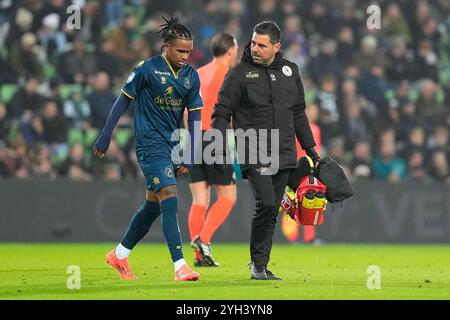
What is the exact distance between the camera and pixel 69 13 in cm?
1953

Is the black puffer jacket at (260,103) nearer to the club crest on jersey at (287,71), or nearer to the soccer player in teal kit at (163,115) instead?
the club crest on jersey at (287,71)

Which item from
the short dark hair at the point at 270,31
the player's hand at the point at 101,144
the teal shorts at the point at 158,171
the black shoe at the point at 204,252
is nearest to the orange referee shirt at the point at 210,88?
the black shoe at the point at 204,252

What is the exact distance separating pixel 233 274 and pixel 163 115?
2.08 meters

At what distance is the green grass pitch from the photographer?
9367 millimetres

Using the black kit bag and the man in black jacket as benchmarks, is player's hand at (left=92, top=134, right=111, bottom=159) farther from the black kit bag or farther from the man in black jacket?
the black kit bag

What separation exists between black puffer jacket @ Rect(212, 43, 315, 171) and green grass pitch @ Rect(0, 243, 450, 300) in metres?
1.22

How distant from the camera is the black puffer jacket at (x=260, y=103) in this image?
10.5 m

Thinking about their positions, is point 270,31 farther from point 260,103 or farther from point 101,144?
point 101,144

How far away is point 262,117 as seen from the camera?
10.5 m

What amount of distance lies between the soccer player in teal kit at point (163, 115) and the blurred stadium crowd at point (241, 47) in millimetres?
7410
